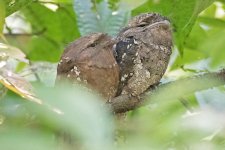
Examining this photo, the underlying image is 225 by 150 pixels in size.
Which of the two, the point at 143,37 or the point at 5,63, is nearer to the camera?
the point at 5,63

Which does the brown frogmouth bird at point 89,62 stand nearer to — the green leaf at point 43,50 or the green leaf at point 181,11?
the green leaf at point 181,11

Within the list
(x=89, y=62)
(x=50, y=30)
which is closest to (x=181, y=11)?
(x=89, y=62)

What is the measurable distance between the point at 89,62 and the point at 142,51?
378 millimetres

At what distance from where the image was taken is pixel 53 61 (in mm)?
2094

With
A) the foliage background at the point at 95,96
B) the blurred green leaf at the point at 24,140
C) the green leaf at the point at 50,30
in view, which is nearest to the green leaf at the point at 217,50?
the foliage background at the point at 95,96

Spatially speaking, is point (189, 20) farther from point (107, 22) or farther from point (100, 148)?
point (100, 148)

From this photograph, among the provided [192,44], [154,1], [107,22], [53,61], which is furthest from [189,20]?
[53,61]

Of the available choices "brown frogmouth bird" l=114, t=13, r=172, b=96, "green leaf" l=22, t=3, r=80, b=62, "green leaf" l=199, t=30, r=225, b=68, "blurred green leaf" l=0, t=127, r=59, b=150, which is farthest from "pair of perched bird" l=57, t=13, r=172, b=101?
"blurred green leaf" l=0, t=127, r=59, b=150

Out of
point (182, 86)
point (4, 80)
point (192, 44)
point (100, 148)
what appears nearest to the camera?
point (100, 148)

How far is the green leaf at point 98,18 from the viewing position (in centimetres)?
173

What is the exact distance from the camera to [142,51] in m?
1.63

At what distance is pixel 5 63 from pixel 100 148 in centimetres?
32

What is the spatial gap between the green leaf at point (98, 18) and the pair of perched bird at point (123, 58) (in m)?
0.07

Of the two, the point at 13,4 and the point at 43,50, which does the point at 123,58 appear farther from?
the point at 43,50
